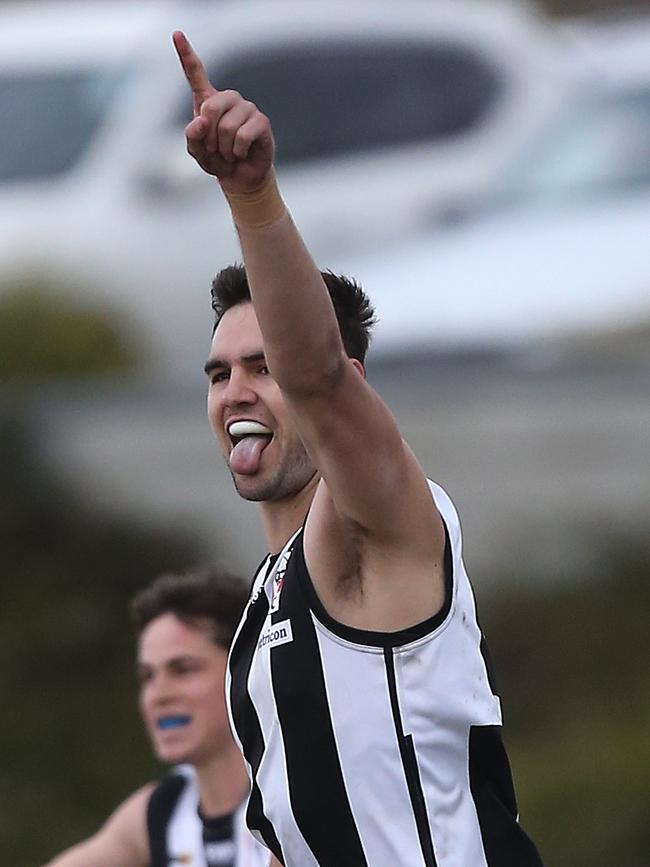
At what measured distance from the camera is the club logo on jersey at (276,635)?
103 inches

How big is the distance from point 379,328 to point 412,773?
27.8 feet

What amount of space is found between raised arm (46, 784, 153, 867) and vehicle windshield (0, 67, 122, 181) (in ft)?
25.2

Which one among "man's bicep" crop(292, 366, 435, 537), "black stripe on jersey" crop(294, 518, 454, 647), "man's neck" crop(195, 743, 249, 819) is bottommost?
"man's neck" crop(195, 743, 249, 819)

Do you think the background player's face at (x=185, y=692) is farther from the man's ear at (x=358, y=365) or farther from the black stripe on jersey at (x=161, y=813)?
the man's ear at (x=358, y=365)

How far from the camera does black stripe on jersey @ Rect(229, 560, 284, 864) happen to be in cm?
273

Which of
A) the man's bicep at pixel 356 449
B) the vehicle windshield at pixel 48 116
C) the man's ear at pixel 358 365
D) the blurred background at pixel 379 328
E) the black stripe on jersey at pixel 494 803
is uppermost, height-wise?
the vehicle windshield at pixel 48 116

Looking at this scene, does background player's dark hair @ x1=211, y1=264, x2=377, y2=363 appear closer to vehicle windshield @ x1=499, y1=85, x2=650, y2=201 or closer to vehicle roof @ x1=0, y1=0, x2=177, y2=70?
vehicle windshield @ x1=499, y1=85, x2=650, y2=201

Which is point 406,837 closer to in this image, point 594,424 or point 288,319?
point 288,319

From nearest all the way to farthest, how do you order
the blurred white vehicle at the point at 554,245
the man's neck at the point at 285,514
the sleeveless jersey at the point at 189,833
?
the man's neck at the point at 285,514 < the sleeveless jersey at the point at 189,833 < the blurred white vehicle at the point at 554,245

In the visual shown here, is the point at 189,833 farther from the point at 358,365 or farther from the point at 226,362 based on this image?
the point at 358,365

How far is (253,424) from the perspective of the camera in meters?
2.73

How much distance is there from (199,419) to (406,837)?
754 centimetres

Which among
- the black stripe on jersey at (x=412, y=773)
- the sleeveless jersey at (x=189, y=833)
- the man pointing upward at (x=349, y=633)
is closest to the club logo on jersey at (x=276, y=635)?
the man pointing upward at (x=349, y=633)

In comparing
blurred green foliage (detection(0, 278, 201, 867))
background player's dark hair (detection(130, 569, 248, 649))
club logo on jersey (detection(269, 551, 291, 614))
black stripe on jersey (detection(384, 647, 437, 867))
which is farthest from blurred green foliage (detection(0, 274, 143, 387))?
black stripe on jersey (detection(384, 647, 437, 867))
